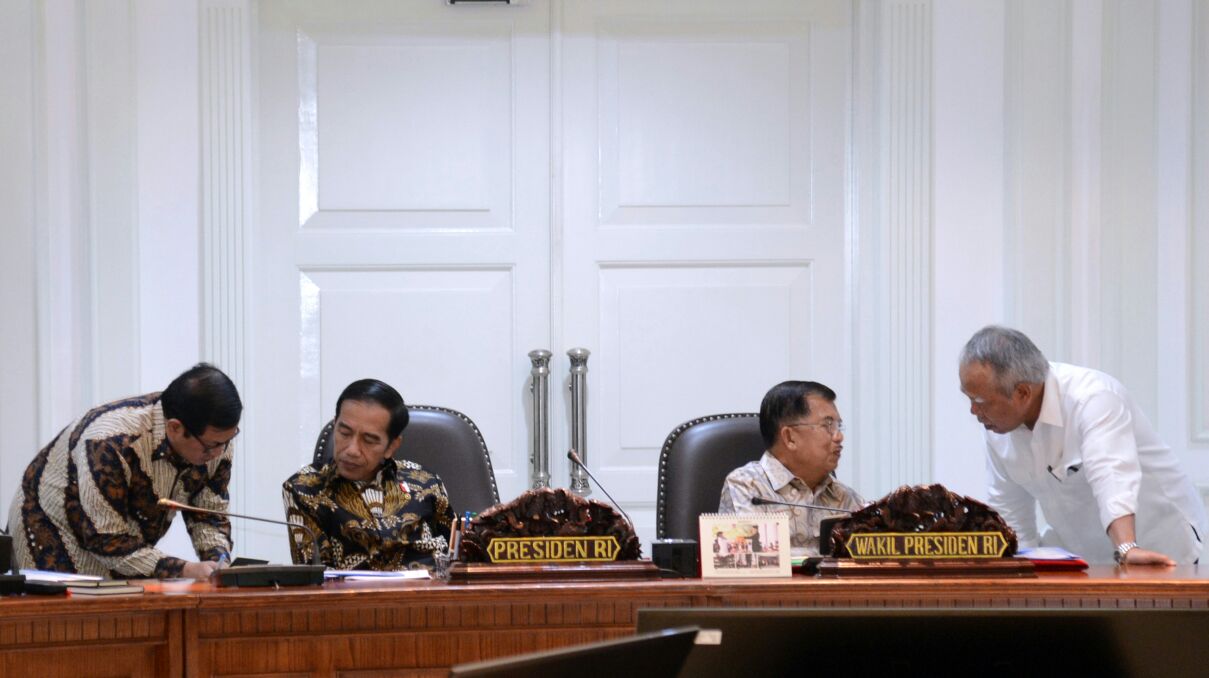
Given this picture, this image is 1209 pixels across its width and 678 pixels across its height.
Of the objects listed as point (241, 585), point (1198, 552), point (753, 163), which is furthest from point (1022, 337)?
point (241, 585)

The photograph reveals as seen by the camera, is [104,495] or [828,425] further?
[828,425]

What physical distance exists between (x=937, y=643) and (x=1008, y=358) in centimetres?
191

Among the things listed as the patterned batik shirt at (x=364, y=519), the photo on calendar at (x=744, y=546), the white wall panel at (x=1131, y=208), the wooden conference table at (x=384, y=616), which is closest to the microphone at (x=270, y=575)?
the wooden conference table at (x=384, y=616)

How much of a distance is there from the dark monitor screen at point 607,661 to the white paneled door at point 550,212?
313 centimetres

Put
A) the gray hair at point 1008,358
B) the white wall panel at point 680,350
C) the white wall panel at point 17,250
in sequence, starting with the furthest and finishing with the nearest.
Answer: the white wall panel at point 680,350 < the white wall panel at point 17,250 < the gray hair at point 1008,358

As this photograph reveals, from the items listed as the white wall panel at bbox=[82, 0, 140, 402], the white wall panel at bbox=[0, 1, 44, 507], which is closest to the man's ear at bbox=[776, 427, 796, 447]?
the white wall panel at bbox=[82, 0, 140, 402]

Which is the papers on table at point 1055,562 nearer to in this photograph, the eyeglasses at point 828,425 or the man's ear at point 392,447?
the eyeglasses at point 828,425

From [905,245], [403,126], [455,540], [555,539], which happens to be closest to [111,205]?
[403,126]

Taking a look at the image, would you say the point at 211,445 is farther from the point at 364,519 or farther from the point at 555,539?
the point at 555,539

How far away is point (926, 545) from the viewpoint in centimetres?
275

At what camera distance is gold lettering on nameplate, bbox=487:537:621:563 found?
270 centimetres

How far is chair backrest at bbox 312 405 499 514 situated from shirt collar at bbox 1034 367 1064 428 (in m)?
1.37

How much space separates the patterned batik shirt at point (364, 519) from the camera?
3.10 metres

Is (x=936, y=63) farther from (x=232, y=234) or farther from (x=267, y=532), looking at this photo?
(x=267, y=532)
